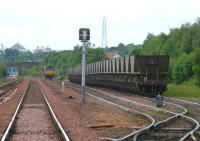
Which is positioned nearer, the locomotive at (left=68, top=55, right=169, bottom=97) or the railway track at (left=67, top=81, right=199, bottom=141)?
the railway track at (left=67, top=81, right=199, bottom=141)

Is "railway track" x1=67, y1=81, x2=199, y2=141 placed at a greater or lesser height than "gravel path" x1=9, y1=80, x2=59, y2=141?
greater

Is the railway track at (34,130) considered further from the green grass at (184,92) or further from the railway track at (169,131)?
the green grass at (184,92)

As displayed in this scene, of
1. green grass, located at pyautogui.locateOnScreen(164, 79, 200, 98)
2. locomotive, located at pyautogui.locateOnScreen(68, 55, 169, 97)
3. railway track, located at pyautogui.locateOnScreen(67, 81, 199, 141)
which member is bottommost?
green grass, located at pyautogui.locateOnScreen(164, 79, 200, 98)

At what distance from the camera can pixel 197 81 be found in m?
54.8

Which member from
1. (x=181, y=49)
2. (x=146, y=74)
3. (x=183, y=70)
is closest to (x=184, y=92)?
(x=146, y=74)

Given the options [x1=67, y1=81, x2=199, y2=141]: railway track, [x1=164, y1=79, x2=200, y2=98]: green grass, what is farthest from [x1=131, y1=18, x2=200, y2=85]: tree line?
[x1=67, y1=81, x2=199, y2=141]: railway track

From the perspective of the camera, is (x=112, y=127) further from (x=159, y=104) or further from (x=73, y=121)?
(x=159, y=104)

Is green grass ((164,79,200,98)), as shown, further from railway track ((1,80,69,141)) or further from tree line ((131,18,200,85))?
railway track ((1,80,69,141))

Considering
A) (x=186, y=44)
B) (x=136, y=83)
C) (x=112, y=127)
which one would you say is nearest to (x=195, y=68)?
(x=136, y=83)

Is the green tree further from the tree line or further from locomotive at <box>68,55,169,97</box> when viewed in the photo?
locomotive at <box>68,55,169,97</box>

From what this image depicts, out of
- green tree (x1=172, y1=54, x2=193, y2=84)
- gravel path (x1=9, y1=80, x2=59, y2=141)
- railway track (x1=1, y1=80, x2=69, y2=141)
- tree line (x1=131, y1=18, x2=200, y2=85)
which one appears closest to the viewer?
railway track (x1=1, y1=80, x2=69, y2=141)

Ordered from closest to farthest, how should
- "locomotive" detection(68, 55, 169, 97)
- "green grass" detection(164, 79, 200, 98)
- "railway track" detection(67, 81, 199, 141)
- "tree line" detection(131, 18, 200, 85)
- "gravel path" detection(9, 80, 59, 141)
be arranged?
"railway track" detection(67, 81, 199, 141) < "gravel path" detection(9, 80, 59, 141) < "locomotive" detection(68, 55, 169, 97) < "green grass" detection(164, 79, 200, 98) < "tree line" detection(131, 18, 200, 85)

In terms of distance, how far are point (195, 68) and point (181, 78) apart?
10.5 metres

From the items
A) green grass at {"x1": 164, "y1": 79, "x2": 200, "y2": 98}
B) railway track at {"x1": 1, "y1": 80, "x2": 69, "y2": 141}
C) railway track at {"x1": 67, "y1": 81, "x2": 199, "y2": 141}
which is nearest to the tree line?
green grass at {"x1": 164, "y1": 79, "x2": 200, "y2": 98}
